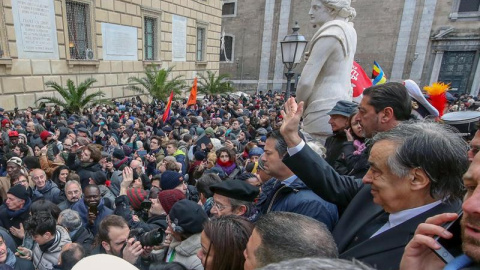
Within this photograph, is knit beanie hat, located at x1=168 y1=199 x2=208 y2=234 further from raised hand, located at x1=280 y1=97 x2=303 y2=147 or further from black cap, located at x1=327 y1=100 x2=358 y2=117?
black cap, located at x1=327 y1=100 x2=358 y2=117

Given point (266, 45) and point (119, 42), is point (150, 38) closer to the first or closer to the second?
point (119, 42)

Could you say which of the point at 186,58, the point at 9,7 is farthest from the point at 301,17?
the point at 9,7

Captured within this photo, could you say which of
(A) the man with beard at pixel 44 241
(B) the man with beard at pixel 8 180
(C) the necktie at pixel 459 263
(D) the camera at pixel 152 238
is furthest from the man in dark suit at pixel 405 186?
(B) the man with beard at pixel 8 180

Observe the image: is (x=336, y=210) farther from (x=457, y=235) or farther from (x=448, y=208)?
(x=457, y=235)

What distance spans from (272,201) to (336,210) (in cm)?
41

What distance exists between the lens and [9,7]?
859cm

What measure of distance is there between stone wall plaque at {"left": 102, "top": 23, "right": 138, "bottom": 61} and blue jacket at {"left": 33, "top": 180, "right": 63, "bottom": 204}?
958cm

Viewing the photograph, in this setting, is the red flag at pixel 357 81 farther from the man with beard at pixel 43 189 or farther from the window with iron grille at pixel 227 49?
the window with iron grille at pixel 227 49

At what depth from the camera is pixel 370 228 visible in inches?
57.1

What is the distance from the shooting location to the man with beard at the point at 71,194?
3.35 metres

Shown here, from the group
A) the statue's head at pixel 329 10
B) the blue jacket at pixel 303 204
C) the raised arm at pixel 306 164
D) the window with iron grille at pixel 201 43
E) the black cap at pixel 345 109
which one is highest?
the window with iron grille at pixel 201 43

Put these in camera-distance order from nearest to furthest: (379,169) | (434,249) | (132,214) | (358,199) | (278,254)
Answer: (434,249) → (278,254) → (379,169) → (358,199) → (132,214)

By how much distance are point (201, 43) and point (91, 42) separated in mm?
7868

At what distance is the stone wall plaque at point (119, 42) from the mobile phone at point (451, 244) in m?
13.2
